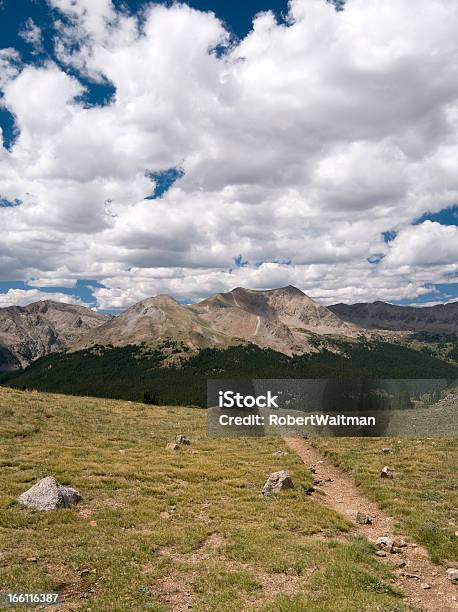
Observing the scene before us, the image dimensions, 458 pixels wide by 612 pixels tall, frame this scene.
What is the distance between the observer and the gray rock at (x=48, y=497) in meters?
20.5

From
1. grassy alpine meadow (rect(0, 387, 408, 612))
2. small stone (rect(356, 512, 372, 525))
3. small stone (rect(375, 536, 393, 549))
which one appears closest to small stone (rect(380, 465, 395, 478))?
grassy alpine meadow (rect(0, 387, 408, 612))

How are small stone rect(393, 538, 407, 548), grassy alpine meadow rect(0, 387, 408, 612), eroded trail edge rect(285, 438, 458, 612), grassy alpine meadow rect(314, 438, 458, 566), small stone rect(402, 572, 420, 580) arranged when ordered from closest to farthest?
grassy alpine meadow rect(0, 387, 408, 612)
eroded trail edge rect(285, 438, 458, 612)
small stone rect(402, 572, 420, 580)
small stone rect(393, 538, 407, 548)
grassy alpine meadow rect(314, 438, 458, 566)

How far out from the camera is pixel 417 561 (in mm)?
17172

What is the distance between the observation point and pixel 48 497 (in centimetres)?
2091

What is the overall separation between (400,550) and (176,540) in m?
9.95

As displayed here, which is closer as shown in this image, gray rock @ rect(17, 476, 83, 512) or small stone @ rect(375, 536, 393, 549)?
small stone @ rect(375, 536, 393, 549)

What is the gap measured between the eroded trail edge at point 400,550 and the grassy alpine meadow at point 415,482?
559mm

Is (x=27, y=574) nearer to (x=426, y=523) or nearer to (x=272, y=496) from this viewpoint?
(x=272, y=496)

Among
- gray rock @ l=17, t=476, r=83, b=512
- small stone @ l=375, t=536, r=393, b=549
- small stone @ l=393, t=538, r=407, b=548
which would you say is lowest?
small stone @ l=393, t=538, r=407, b=548

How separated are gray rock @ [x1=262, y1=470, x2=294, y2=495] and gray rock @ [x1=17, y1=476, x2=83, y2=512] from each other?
444 inches

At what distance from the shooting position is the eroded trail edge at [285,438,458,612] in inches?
565

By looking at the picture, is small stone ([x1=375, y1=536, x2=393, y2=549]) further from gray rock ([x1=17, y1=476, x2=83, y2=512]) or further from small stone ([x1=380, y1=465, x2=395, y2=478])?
gray rock ([x1=17, y1=476, x2=83, y2=512])

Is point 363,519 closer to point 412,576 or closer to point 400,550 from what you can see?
point 400,550

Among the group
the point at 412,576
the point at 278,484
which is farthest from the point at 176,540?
the point at 412,576
